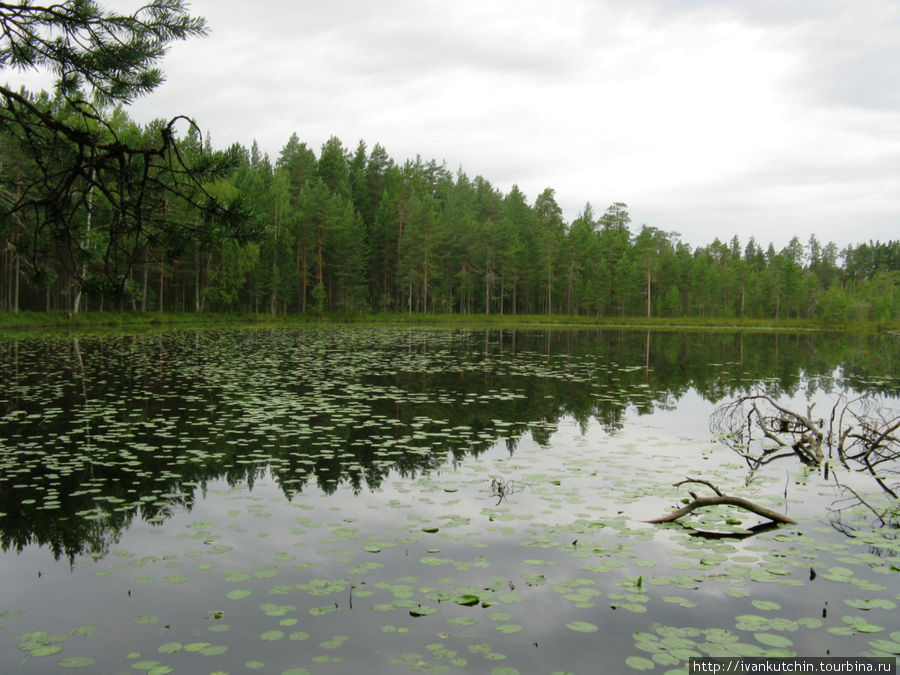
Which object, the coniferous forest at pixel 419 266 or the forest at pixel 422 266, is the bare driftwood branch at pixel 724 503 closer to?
the coniferous forest at pixel 419 266

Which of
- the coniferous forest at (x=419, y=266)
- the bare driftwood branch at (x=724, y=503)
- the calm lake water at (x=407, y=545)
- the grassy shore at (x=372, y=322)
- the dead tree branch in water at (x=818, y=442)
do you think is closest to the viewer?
the calm lake water at (x=407, y=545)

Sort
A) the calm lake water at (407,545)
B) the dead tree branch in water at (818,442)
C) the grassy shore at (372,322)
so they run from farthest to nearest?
1. the grassy shore at (372,322)
2. the dead tree branch in water at (818,442)
3. the calm lake water at (407,545)

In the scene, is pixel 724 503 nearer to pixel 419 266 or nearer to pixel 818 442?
pixel 818 442

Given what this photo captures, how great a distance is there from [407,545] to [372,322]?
63.3 meters

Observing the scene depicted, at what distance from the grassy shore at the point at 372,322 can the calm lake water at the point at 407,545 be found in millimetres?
34460

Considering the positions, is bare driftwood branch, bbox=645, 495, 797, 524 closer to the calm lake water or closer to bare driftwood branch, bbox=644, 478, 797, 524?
bare driftwood branch, bbox=644, 478, 797, 524

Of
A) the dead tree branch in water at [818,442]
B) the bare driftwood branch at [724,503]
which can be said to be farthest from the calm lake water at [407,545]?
the dead tree branch in water at [818,442]

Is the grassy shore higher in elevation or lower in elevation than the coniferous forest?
lower

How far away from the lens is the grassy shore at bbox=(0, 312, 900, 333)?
1678 inches

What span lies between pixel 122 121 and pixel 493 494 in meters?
50.0

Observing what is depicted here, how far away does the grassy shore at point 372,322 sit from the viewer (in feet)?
140

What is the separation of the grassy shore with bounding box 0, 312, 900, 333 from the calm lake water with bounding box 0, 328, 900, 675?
34.5 meters

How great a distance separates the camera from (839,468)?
32.9ft

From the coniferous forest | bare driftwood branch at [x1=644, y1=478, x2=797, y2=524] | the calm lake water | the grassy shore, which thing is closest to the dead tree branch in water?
A: the calm lake water
